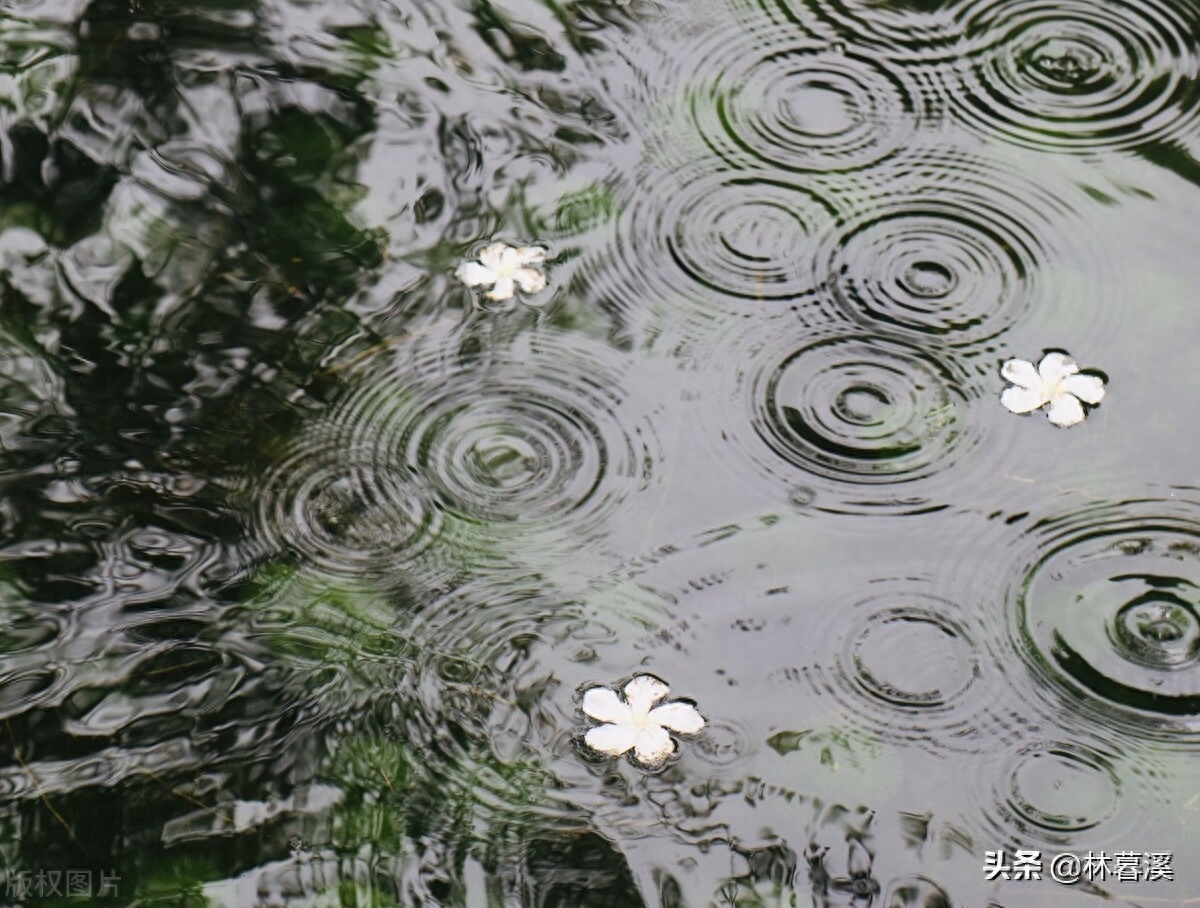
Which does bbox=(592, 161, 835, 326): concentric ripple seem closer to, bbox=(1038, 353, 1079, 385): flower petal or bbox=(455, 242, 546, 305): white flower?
bbox=(455, 242, 546, 305): white flower

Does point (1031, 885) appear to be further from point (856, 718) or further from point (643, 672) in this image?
point (643, 672)

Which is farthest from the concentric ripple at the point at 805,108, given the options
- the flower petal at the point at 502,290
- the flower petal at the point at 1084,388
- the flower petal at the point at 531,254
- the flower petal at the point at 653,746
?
the flower petal at the point at 653,746

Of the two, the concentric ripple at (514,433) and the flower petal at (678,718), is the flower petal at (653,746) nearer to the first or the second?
→ the flower petal at (678,718)

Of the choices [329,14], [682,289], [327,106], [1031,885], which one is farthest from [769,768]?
[329,14]

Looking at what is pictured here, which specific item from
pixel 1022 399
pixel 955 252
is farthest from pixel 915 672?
pixel 955 252

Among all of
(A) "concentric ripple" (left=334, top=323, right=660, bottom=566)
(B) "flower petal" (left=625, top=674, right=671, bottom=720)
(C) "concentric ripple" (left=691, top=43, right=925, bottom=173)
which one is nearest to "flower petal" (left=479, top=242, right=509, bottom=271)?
(A) "concentric ripple" (left=334, top=323, right=660, bottom=566)

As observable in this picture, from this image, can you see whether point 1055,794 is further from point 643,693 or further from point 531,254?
point 531,254
